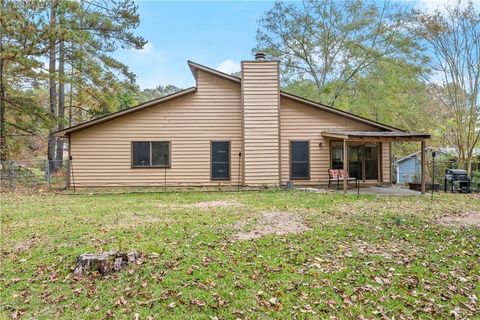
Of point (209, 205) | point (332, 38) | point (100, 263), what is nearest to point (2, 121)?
Result: point (209, 205)

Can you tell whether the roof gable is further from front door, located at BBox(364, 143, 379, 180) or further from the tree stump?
the tree stump

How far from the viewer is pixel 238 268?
4141mm

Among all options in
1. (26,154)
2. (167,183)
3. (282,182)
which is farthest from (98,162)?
(26,154)

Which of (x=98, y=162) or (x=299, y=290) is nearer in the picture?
(x=299, y=290)

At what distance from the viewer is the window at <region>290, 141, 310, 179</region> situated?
12867mm

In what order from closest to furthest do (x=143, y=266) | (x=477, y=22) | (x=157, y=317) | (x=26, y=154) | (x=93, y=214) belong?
(x=157, y=317)
(x=143, y=266)
(x=93, y=214)
(x=477, y=22)
(x=26, y=154)

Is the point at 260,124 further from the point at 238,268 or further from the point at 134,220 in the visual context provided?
the point at 238,268

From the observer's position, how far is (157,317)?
3.19 meters

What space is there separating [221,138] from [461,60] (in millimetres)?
10622

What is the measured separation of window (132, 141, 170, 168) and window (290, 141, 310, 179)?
4.72 m

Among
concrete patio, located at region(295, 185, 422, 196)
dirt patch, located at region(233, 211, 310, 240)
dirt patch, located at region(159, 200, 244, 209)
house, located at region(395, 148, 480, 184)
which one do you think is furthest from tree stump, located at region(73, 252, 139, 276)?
house, located at region(395, 148, 480, 184)

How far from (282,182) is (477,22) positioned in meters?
10.2

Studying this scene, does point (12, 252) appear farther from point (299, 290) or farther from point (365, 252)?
point (365, 252)

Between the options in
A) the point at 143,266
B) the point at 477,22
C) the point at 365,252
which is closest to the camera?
the point at 143,266
